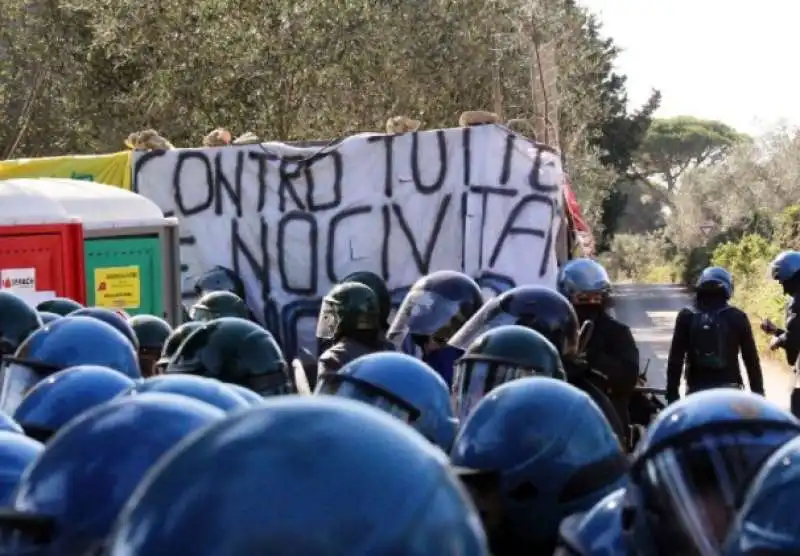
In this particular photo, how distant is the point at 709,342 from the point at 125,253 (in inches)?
171

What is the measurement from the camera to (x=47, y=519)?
2.67 m

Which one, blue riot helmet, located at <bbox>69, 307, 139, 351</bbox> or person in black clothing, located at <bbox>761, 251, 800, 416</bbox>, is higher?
blue riot helmet, located at <bbox>69, 307, 139, 351</bbox>

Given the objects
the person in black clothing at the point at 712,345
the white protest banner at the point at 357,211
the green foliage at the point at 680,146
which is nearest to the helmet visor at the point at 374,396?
the person in black clothing at the point at 712,345

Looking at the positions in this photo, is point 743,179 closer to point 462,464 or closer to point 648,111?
point 648,111

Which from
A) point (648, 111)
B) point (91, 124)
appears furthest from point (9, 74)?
point (648, 111)

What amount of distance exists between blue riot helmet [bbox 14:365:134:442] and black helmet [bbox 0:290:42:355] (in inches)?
106

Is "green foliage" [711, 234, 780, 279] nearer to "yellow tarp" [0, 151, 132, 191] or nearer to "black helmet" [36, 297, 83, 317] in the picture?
"yellow tarp" [0, 151, 132, 191]

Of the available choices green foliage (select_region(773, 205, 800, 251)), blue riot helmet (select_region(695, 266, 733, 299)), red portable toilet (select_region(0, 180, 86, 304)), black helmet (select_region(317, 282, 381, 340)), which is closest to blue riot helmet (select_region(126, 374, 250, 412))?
black helmet (select_region(317, 282, 381, 340))

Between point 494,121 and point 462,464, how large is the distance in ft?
32.9

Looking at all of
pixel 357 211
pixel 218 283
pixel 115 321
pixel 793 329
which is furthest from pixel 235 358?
pixel 357 211

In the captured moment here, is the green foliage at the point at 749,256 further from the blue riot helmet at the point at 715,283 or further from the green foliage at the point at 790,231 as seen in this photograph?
the blue riot helmet at the point at 715,283

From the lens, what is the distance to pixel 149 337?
7352 millimetres

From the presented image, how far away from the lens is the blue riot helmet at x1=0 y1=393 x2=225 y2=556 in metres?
2.67

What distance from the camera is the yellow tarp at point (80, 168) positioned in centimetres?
1359
